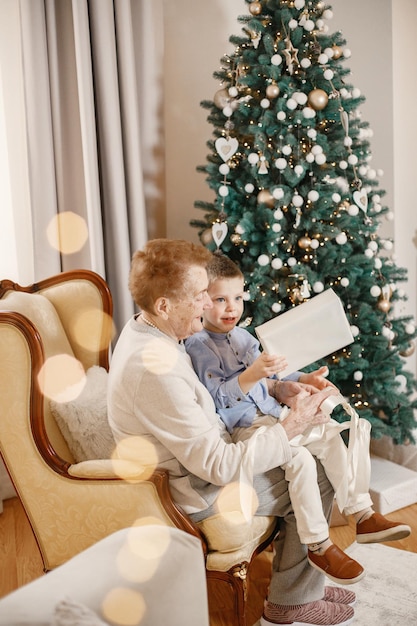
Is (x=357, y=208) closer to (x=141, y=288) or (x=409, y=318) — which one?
(x=409, y=318)

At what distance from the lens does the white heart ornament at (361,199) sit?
8.75ft

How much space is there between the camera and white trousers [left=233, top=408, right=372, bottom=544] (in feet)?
5.97

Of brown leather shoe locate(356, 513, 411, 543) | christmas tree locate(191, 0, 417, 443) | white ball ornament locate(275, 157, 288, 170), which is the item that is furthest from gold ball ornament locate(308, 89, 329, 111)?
brown leather shoe locate(356, 513, 411, 543)

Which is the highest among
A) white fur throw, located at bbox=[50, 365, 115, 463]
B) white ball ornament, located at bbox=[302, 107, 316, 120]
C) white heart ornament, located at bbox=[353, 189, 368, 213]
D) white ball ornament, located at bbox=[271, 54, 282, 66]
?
white ball ornament, located at bbox=[271, 54, 282, 66]

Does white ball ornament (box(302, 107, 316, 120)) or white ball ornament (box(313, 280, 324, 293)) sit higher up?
white ball ornament (box(302, 107, 316, 120))

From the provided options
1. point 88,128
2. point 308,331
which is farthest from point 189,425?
point 88,128

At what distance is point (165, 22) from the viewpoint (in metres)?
3.26

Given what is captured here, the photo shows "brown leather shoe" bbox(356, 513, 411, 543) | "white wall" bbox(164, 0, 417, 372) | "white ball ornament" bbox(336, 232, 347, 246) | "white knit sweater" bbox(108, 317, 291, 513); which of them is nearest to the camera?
"white knit sweater" bbox(108, 317, 291, 513)

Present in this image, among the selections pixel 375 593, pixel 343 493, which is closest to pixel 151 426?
pixel 343 493

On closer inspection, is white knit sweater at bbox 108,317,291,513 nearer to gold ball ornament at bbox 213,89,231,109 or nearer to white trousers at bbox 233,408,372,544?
white trousers at bbox 233,408,372,544

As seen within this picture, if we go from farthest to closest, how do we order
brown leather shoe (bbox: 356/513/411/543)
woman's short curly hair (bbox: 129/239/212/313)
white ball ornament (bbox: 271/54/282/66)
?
1. white ball ornament (bbox: 271/54/282/66)
2. brown leather shoe (bbox: 356/513/411/543)
3. woman's short curly hair (bbox: 129/239/212/313)

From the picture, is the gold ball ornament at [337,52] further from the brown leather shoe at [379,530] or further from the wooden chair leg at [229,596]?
the wooden chair leg at [229,596]

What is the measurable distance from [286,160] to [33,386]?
1.53m

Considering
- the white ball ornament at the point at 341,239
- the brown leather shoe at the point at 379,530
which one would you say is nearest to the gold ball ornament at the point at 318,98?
the white ball ornament at the point at 341,239
